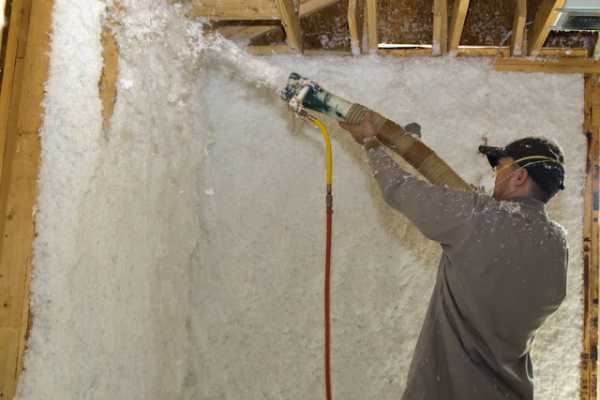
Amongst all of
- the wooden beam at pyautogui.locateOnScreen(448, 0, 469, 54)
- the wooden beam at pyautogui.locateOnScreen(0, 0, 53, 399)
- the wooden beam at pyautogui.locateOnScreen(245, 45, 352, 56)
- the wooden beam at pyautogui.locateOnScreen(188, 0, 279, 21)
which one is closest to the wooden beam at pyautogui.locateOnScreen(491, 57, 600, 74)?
the wooden beam at pyautogui.locateOnScreen(448, 0, 469, 54)

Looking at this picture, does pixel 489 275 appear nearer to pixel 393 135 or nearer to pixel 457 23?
pixel 393 135

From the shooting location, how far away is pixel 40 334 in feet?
5.14

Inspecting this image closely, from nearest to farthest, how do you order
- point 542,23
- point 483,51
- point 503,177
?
point 503,177
point 542,23
point 483,51

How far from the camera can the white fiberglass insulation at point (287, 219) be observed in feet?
7.77

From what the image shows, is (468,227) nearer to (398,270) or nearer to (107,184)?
(398,270)

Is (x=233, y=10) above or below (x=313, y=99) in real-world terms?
above

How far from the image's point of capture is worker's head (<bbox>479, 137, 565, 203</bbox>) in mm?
1751

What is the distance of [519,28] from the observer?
8.07ft

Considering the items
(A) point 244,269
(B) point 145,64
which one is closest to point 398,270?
(A) point 244,269

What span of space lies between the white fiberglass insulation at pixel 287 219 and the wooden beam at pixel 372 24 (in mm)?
96

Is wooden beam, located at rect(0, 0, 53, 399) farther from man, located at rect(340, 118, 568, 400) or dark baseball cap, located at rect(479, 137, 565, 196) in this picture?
dark baseball cap, located at rect(479, 137, 565, 196)

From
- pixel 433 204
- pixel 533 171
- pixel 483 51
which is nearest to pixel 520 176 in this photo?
pixel 533 171

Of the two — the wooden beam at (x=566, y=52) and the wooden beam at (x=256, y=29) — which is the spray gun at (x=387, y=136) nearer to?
the wooden beam at (x=256, y=29)

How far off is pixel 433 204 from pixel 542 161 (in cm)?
37
